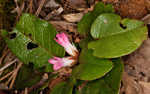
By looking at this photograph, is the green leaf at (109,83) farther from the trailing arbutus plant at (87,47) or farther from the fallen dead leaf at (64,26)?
the fallen dead leaf at (64,26)

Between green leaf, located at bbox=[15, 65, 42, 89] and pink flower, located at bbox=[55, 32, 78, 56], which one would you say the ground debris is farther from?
green leaf, located at bbox=[15, 65, 42, 89]

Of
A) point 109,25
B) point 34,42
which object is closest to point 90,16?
point 109,25

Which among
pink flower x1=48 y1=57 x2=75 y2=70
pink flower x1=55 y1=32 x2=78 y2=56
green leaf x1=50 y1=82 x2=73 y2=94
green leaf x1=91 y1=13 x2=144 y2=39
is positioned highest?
green leaf x1=91 y1=13 x2=144 y2=39

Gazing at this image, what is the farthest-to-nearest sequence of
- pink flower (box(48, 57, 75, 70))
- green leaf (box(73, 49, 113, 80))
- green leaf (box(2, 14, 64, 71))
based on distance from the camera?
green leaf (box(2, 14, 64, 71))
pink flower (box(48, 57, 75, 70))
green leaf (box(73, 49, 113, 80))

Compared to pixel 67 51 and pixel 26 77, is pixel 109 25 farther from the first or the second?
pixel 26 77

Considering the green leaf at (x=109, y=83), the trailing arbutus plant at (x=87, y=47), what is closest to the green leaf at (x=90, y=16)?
the trailing arbutus plant at (x=87, y=47)

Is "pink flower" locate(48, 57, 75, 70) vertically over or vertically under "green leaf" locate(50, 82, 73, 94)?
over

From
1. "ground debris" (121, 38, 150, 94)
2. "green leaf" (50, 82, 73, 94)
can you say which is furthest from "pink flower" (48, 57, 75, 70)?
"ground debris" (121, 38, 150, 94)
